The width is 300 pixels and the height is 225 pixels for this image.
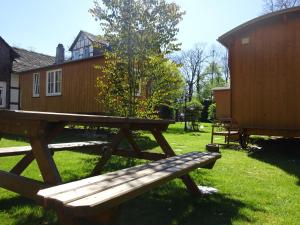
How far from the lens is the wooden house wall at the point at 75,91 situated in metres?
15.9

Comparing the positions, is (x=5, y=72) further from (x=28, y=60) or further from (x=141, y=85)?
(x=141, y=85)

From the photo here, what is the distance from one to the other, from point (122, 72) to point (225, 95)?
1708cm

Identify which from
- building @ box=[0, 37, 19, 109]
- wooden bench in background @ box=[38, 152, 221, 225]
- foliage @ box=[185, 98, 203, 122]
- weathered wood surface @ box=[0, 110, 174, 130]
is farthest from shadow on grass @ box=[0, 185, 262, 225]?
building @ box=[0, 37, 19, 109]

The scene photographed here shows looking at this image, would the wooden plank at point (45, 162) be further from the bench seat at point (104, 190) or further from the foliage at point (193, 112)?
the foliage at point (193, 112)

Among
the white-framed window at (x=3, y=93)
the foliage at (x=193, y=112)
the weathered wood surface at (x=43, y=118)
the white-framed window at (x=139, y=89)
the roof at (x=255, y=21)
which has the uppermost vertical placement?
the roof at (x=255, y=21)

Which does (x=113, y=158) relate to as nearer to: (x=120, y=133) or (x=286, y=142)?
(x=120, y=133)

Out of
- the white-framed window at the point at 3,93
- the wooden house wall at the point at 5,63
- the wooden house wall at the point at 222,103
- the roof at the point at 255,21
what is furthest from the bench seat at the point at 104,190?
the wooden house wall at the point at 222,103

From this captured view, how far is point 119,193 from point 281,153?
8684 millimetres

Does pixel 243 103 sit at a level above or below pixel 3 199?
above

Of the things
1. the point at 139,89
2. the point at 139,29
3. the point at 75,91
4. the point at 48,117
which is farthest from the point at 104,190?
the point at 75,91

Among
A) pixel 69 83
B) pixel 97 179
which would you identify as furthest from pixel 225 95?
pixel 97 179

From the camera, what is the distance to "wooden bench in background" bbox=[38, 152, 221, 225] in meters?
2.04

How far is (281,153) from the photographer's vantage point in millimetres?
10039

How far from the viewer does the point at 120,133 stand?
472cm
